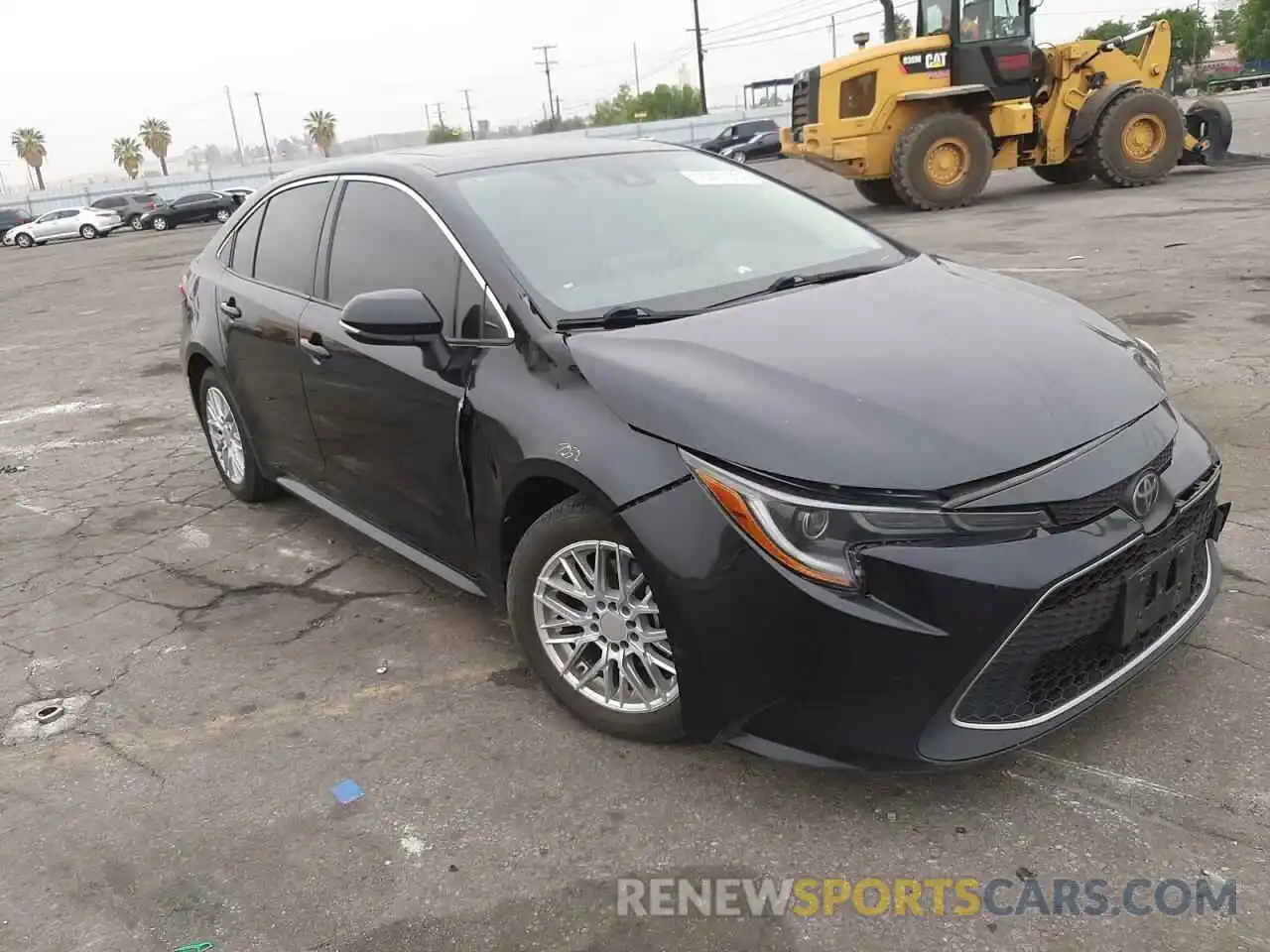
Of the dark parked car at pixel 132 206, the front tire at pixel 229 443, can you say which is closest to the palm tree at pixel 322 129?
the dark parked car at pixel 132 206

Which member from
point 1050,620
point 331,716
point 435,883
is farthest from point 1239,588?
point 331,716

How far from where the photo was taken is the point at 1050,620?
2273 millimetres

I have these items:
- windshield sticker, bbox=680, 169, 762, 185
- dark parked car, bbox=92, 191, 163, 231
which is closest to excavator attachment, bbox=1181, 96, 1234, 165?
windshield sticker, bbox=680, 169, 762, 185

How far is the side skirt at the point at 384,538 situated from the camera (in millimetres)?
3389

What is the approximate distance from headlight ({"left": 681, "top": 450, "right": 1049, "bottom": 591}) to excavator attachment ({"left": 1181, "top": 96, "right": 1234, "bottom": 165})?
16.7m

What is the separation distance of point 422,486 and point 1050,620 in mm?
1984

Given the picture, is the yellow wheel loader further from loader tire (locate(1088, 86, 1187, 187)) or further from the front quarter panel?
the front quarter panel

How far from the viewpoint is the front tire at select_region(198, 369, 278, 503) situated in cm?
484

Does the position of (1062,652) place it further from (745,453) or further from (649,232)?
(649,232)

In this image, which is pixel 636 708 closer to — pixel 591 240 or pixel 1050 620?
pixel 1050 620

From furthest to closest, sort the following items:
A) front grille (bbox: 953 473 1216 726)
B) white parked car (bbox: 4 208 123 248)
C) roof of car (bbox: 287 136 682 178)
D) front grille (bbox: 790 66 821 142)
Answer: white parked car (bbox: 4 208 123 248) → front grille (bbox: 790 66 821 142) → roof of car (bbox: 287 136 682 178) → front grille (bbox: 953 473 1216 726)

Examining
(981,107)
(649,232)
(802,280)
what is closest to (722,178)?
(649,232)

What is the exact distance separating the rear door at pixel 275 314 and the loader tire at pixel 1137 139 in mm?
13646

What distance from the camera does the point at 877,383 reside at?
2.50 meters
